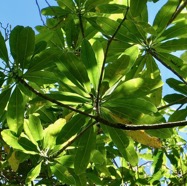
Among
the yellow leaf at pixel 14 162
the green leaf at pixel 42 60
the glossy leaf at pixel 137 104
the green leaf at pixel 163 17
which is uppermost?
the green leaf at pixel 163 17

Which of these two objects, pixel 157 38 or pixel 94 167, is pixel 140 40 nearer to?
pixel 157 38

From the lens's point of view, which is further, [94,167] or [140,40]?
[94,167]

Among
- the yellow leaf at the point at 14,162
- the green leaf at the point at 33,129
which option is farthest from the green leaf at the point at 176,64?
the yellow leaf at the point at 14,162

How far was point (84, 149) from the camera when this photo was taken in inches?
Answer: 80.6

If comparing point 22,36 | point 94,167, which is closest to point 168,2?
point 22,36

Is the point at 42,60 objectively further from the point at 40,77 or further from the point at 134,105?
the point at 134,105

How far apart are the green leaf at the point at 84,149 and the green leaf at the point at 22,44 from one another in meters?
0.49

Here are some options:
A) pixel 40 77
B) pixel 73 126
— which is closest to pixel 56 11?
Result: pixel 40 77

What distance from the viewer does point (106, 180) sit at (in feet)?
10.5

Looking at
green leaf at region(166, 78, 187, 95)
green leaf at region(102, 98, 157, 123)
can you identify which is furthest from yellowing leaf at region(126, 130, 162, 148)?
green leaf at region(166, 78, 187, 95)

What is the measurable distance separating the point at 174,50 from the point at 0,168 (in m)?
1.56

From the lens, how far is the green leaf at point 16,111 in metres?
2.03

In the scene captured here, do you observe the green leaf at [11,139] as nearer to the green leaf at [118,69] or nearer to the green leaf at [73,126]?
the green leaf at [73,126]

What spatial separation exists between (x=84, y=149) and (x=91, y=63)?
1.61 feet
